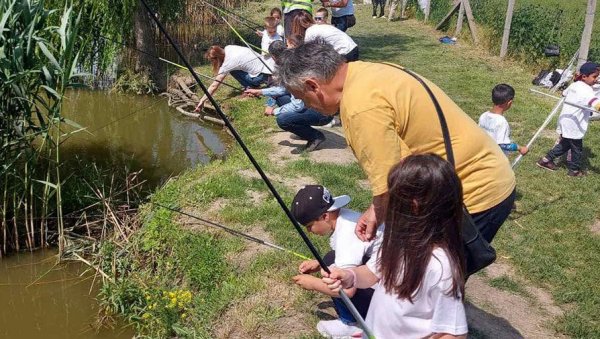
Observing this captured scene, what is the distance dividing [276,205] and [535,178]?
3.02 meters

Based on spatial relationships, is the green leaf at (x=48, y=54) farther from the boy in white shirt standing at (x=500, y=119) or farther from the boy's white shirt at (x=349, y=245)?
the boy in white shirt standing at (x=500, y=119)

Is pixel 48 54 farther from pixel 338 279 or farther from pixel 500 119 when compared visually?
pixel 500 119

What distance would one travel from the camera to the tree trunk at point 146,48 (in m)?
10.2

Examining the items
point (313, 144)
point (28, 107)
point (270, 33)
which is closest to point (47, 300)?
point (28, 107)

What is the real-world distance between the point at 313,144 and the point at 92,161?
2.76m

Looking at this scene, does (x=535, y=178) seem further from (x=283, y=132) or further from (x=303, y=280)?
(x=303, y=280)

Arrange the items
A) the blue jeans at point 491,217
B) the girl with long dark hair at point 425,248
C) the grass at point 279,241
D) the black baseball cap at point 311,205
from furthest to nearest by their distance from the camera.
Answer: the grass at point 279,241 < the black baseball cap at point 311,205 < the blue jeans at point 491,217 < the girl with long dark hair at point 425,248

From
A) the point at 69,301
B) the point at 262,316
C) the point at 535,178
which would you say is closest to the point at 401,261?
the point at 262,316

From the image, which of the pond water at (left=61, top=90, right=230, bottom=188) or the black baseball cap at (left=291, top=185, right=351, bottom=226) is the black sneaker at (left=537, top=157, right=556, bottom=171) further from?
the black baseball cap at (left=291, top=185, right=351, bottom=226)

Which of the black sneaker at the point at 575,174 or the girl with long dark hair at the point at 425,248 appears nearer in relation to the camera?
the girl with long dark hair at the point at 425,248

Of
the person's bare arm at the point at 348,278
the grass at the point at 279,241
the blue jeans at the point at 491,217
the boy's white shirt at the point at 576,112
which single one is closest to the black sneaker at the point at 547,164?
the grass at the point at 279,241

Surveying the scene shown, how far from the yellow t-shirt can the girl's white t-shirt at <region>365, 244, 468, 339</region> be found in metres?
0.44

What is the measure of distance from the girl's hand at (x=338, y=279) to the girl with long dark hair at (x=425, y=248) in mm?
289

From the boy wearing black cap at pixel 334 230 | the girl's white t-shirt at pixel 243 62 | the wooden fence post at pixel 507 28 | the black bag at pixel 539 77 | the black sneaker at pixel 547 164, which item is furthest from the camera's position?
the wooden fence post at pixel 507 28
